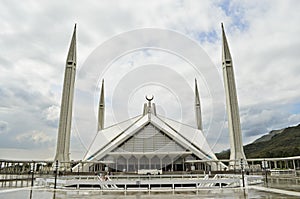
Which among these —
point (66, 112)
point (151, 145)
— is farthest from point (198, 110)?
point (66, 112)

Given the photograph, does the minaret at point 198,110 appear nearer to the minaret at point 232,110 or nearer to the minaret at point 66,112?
the minaret at point 232,110

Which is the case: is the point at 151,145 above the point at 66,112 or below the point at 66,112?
below

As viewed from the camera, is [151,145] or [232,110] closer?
[232,110]

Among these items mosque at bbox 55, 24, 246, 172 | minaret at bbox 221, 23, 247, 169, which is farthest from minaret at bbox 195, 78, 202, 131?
minaret at bbox 221, 23, 247, 169

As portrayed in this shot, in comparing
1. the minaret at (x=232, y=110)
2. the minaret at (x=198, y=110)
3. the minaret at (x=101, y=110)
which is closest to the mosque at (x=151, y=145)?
the minaret at (x=232, y=110)

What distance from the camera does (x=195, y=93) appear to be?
5684 cm

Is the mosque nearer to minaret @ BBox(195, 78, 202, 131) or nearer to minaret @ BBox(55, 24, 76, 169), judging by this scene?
minaret @ BBox(55, 24, 76, 169)

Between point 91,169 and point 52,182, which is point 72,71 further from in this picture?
point 52,182

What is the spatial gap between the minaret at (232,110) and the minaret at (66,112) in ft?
65.3

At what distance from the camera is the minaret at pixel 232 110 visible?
1160 inches

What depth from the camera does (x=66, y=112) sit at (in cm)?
3022

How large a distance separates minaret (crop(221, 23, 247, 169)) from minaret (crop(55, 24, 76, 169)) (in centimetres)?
1991

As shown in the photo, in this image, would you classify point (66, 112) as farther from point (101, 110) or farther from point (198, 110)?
point (198, 110)

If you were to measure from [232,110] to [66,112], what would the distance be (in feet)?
69.6
